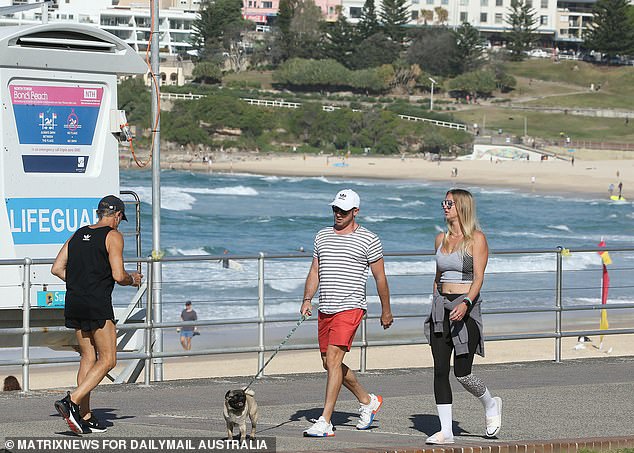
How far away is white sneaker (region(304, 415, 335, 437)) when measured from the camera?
319 inches

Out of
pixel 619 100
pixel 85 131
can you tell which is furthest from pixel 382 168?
pixel 85 131

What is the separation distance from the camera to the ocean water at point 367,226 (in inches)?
1027

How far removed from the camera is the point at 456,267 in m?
7.95

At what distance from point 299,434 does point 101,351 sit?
1383 millimetres

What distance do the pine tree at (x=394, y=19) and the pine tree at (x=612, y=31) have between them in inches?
811

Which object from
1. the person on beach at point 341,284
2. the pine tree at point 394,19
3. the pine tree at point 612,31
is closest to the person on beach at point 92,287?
the person on beach at point 341,284

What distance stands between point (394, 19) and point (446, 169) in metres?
50.8

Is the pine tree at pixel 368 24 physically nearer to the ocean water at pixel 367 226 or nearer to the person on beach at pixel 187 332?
the ocean water at pixel 367 226

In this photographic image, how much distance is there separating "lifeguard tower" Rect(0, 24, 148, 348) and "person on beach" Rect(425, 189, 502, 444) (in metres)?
Answer: 3.82

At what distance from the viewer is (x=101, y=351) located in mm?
8109

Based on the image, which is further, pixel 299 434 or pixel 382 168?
pixel 382 168

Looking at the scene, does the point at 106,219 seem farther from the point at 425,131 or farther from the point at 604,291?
the point at 425,131

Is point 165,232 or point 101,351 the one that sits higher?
point 101,351

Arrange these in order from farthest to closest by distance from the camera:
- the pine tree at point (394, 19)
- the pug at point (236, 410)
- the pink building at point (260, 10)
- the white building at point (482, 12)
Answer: the pink building at point (260, 10) → the white building at point (482, 12) → the pine tree at point (394, 19) → the pug at point (236, 410)
